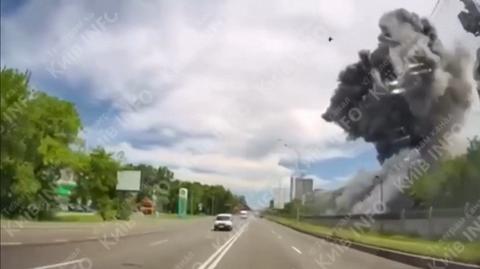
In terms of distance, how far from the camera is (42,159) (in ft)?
114

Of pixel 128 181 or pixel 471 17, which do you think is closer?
pixel 471 17

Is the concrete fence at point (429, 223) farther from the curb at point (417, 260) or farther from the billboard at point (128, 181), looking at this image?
the billboard at point (128, 181)

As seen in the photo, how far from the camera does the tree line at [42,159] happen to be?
19.1 m

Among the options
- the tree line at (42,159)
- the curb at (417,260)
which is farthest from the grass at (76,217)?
the curb at (417,260)

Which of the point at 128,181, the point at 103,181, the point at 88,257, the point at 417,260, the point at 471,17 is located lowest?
the point at 88,257

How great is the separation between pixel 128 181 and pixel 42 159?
885 inches

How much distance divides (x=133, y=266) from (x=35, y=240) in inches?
305

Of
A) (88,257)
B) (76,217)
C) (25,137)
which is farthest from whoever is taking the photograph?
(76,217)

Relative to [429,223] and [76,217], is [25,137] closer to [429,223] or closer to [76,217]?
[76,217]

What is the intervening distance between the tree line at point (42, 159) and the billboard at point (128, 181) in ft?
1.96

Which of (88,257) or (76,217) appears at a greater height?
(76,217)

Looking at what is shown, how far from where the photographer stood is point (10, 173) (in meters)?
19.3

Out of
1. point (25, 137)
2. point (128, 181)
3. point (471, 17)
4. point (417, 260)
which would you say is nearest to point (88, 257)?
point (25, 137)

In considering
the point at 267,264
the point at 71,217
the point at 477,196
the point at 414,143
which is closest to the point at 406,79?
the point at 414,143
